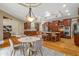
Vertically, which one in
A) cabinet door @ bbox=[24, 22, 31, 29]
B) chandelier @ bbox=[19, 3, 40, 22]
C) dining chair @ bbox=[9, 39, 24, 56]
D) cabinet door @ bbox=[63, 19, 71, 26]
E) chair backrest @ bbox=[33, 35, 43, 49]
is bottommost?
dining chair @ bbox=[9, 39, 24, 56]

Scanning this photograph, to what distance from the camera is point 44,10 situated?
7.22 ft

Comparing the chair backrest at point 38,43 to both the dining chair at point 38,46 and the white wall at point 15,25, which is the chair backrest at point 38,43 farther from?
the white wall at point 15,25

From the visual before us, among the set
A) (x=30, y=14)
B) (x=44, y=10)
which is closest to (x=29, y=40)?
(x=30, y=14)

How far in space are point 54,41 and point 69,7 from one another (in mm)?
723

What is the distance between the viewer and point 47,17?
2.20 metres

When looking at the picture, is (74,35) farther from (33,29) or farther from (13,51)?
(13,51)

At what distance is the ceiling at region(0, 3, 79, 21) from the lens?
217 cm

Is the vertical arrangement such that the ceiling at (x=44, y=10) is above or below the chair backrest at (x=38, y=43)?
above

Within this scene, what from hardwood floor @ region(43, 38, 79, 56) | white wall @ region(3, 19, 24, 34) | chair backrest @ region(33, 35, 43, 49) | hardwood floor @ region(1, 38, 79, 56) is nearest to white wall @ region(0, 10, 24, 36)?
white wall @ region(3, 19, 24, 34)

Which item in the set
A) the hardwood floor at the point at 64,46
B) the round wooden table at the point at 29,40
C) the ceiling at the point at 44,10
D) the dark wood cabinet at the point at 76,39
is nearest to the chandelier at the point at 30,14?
the ceiling at the point at 44,10

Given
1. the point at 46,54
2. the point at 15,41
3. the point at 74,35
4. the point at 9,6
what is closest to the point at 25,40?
the point at 15,41

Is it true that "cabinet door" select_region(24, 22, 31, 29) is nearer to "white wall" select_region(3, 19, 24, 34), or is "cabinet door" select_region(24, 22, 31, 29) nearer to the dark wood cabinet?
"white wall" select_region(3, 19, 24, 34)

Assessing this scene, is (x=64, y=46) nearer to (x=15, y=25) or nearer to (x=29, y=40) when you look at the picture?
(x=29, y=40)

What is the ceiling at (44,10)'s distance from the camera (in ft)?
7.13
